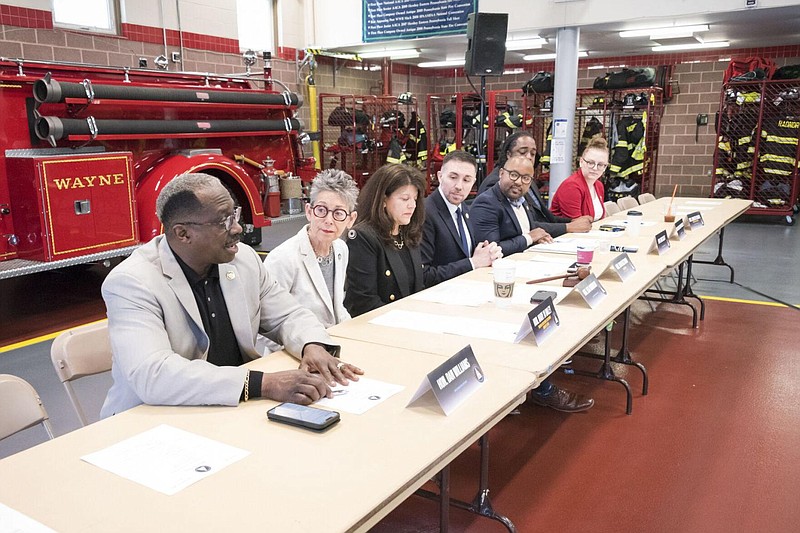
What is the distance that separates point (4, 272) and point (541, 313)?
12.6 feet

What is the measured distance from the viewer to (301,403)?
5.35ft

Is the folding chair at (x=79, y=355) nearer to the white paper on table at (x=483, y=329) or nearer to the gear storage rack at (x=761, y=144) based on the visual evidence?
the white paper on table at (x=483, y=329)

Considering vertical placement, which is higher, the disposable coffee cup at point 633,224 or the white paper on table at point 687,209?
the disposable coffee cup at point 633,224

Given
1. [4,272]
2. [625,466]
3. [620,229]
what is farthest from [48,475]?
[620,229]

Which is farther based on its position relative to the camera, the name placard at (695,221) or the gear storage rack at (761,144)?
the gear storage rack at (761,144)

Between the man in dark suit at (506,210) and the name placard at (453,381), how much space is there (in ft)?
7.66

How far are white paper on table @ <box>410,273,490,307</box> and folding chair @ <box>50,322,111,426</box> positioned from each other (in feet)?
3.98

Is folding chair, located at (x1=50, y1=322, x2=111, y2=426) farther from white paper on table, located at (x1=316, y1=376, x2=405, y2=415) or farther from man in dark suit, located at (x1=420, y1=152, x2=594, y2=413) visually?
man in dark suit, located at (x1=420, y1=152, x2=594, y2=413)

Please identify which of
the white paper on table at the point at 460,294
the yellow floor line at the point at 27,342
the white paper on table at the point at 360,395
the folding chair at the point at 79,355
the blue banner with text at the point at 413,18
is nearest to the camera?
the white paper on table at the point at 360,395

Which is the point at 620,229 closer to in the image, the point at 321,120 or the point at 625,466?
the point at 625,466

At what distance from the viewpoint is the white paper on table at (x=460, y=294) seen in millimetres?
2646

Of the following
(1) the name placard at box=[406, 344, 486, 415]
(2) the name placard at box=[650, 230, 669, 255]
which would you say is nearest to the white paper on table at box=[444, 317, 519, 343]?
(1) the name placard at box=[406, 344, 486, 415]

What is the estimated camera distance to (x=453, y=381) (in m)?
1.63

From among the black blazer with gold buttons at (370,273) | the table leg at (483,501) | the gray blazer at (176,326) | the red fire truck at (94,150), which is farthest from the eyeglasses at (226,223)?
the red fire truck at (94,150)
